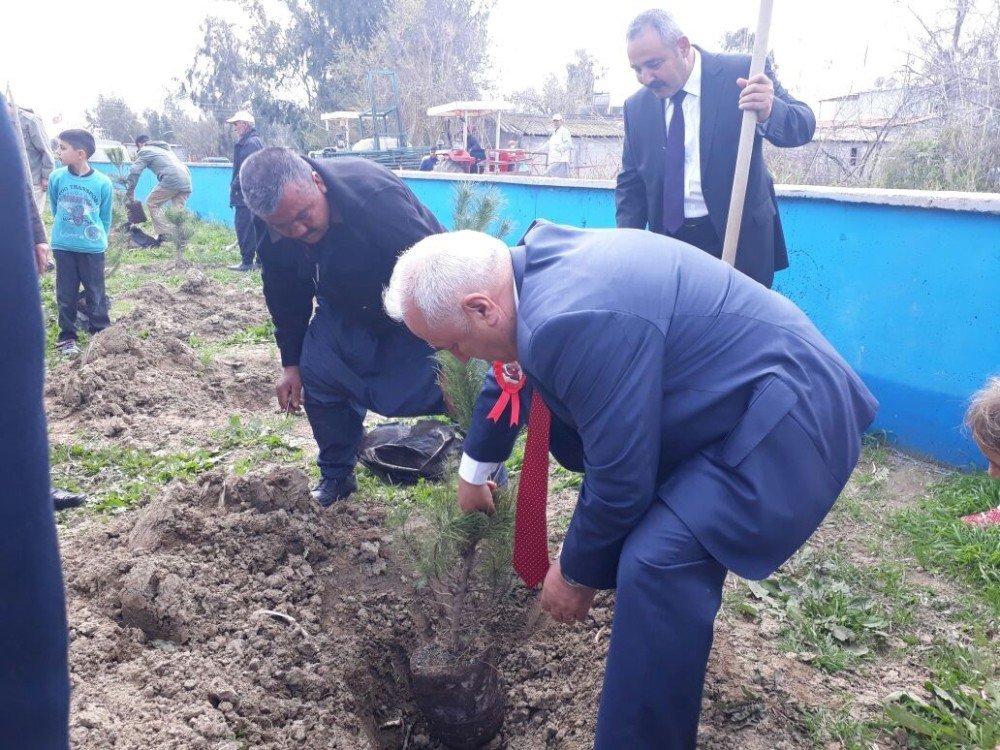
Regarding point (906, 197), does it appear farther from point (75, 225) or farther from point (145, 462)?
point (75, 225)

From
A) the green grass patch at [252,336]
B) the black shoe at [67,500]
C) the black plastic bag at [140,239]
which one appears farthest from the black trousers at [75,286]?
the black plastic bag at [140,239]

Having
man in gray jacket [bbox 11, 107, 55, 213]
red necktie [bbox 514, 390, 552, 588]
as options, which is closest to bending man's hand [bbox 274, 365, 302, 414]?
red necktie [bbox 514, 390, 552, 588]

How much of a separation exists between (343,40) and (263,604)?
3175 cm

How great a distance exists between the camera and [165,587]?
2.83 metres

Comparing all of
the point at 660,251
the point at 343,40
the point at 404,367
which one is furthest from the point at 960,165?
the point at 343,40

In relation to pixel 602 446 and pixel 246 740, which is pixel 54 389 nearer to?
pixel 246 740

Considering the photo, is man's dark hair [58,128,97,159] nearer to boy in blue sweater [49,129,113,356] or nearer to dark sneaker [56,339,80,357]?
boy in blue sweater [49,129,113,356]

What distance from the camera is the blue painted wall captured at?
12.8 ft

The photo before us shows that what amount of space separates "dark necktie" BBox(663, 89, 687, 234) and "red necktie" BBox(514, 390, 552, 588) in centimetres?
167

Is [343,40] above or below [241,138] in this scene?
above

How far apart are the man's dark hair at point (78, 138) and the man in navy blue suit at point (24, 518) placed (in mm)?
6755

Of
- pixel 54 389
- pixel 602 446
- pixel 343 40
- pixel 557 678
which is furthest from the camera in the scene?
pixel 343 40

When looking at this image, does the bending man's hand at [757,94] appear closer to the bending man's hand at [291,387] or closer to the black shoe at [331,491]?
the bending man's hand at [291,387]

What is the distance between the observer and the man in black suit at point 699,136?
3414 mm
